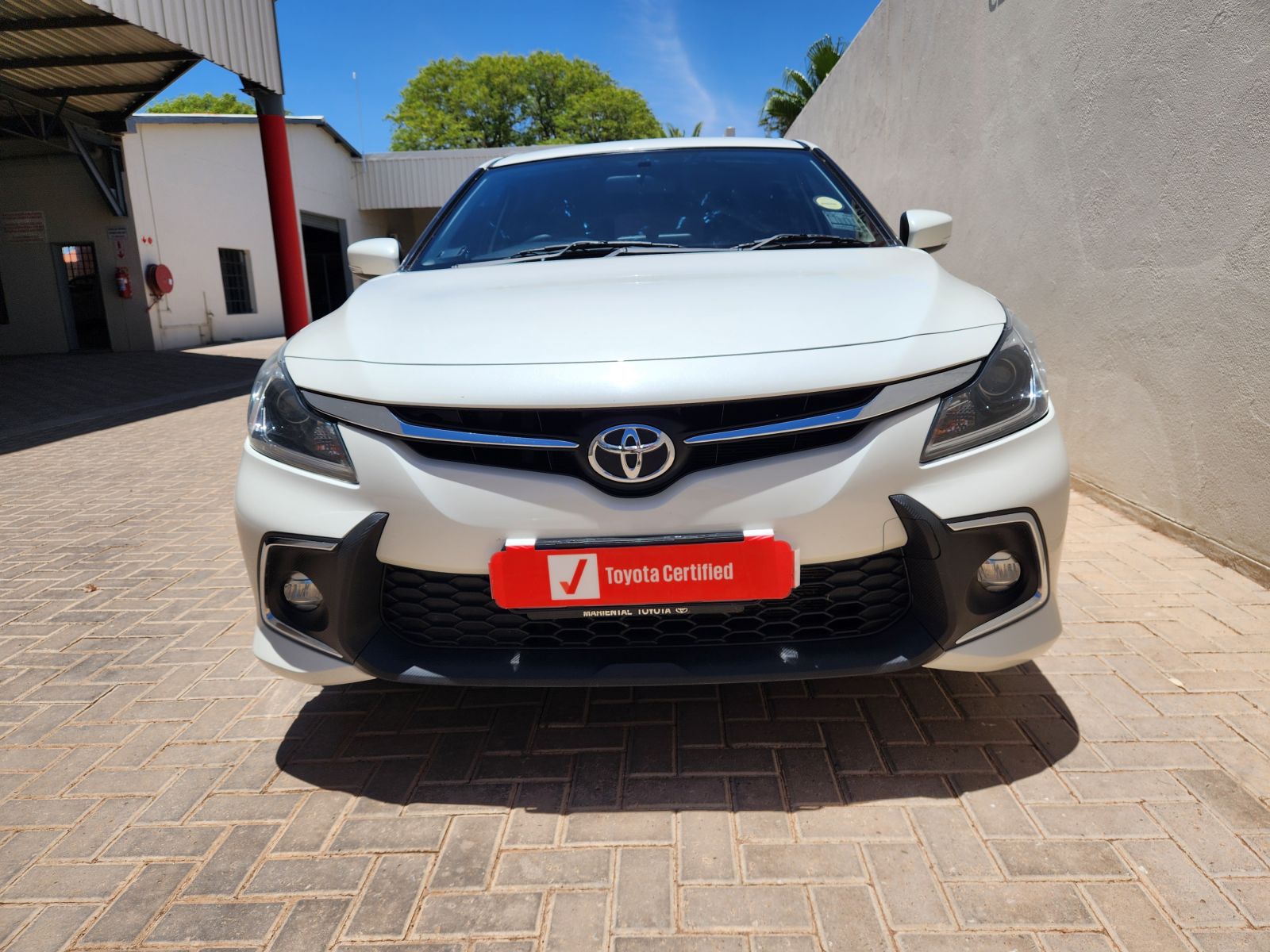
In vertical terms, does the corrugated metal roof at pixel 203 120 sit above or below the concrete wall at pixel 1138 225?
above

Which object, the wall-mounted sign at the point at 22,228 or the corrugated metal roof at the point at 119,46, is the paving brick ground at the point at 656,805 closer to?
the corrugated metal roof at the point at 119,46

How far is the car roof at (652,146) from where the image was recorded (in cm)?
302

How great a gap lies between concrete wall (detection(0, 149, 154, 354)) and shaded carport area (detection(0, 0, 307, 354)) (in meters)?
0.02

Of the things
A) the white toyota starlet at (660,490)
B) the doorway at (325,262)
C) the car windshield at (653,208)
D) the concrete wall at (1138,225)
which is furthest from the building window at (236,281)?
the white toyota starlet at (660,490)

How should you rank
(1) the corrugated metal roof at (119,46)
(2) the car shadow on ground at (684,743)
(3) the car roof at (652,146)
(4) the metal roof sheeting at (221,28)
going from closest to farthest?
(2) the car shadow on ground at (684,743) < (3) the car roof at (652,146) < (4) the metal roof sheeting at (221,28) < (1) the corrugated metal roof at (119,46)

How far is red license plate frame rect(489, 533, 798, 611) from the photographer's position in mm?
1606

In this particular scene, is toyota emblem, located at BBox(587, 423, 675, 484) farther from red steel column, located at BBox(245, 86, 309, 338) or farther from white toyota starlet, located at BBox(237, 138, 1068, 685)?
red steel column, located at BBox(245, 86, 309, 338)

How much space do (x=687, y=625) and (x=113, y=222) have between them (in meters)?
16.3

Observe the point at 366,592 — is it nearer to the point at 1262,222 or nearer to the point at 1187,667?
the point at 1187,667

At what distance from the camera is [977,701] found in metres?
2.16

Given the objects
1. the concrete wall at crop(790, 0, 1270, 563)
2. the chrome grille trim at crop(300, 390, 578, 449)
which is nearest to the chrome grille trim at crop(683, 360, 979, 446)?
the chrome grille trim at crop(300, 390, 578, 449)

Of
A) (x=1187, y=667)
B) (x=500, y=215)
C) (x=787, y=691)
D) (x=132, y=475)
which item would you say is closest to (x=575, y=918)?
(x=787, y=691)

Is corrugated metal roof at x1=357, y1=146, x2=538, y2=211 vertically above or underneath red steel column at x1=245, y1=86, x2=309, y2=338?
above

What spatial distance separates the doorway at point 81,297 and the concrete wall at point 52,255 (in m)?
0.09
